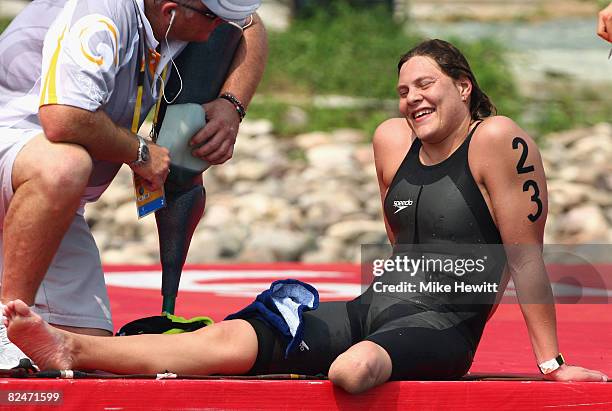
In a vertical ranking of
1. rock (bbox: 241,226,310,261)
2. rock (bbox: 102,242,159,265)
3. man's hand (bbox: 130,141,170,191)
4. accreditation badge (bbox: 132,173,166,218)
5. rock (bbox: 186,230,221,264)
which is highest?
man's hand (bbox: 130,141,170,191)

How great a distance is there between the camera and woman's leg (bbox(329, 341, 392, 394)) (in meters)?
3.82

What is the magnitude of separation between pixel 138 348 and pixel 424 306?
0.87 metres

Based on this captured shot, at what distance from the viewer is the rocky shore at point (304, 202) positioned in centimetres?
914

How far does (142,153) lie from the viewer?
4379mm

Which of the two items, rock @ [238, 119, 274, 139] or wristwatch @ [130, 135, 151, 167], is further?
rock @ [238, 119, 274, 139]

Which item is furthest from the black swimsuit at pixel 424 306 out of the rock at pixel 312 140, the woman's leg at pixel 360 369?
the rock at pixel 312 140

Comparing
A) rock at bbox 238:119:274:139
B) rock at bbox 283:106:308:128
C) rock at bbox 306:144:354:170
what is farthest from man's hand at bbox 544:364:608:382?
rock at bbox 283:106:308:128

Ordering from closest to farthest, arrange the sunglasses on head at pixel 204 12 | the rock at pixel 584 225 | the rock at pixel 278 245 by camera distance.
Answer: the sunglasses on head at pixel 204 12
the rock at pixel 278 245
the rock at pixel 584 225

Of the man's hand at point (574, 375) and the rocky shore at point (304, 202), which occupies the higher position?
the man's hand at point (574, 375)

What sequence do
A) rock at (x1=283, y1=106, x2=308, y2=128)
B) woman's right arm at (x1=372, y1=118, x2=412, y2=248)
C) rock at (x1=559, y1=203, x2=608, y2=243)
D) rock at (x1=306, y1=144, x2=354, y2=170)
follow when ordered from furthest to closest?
rock at (x1=283, y1=106, x2=308, y2=128)
rock at (x1=306, y1=144, x2=354, y2=170)
rock at (x1=559, y1=203, x2=608, y2=243)
woman's right arm at (x1=372, y1=118, x2=412, y2=248)

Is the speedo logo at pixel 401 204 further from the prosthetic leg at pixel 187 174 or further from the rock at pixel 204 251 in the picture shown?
the rock at pixel 204 251

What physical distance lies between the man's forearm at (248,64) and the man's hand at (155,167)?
612 mm

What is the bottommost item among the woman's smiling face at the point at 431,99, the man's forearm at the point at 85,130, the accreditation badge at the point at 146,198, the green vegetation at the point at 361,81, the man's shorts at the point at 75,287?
the green vegetation at the point at 361,81

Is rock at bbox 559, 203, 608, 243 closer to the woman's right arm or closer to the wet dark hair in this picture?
the woman's right arm
